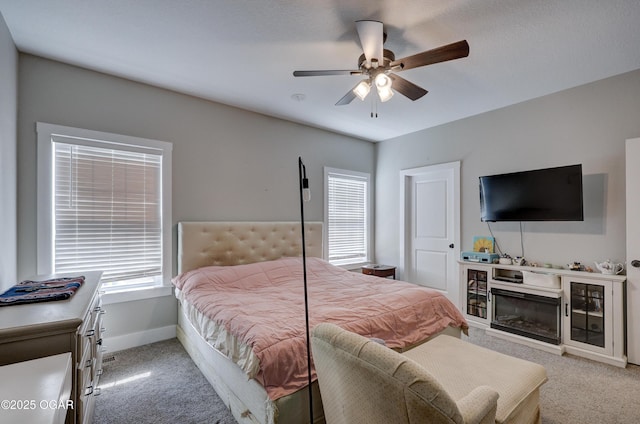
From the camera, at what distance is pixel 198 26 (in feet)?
7.18

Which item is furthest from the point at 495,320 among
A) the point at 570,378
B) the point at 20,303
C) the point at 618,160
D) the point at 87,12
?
the point at 87,12

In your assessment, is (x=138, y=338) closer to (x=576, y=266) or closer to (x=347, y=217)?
(x=347, y=217)

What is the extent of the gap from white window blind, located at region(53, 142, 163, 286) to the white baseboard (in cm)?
54

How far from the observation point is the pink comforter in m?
1.64

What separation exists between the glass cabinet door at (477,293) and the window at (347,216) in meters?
1.83

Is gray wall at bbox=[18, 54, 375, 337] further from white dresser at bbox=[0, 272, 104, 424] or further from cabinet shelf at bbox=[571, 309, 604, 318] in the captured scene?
cabinet shelf at bbox=[571, 309, 604, 318]

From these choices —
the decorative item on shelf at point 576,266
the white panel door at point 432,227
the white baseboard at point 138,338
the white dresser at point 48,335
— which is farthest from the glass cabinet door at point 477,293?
the white dresser at point 48,335

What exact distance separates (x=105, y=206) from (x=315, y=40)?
255cm

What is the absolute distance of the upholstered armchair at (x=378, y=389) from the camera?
1017 mm

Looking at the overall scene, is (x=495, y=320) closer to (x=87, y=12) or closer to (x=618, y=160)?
(x=618, y=160)

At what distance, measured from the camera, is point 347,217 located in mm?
5020

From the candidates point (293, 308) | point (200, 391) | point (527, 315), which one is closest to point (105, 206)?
point (200, 391)

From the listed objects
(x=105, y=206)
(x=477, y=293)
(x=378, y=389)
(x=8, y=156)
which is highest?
(x=8, y=156)

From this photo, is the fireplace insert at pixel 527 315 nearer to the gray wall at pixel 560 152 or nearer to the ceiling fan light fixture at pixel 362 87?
the gray wall at pixel 560 152
